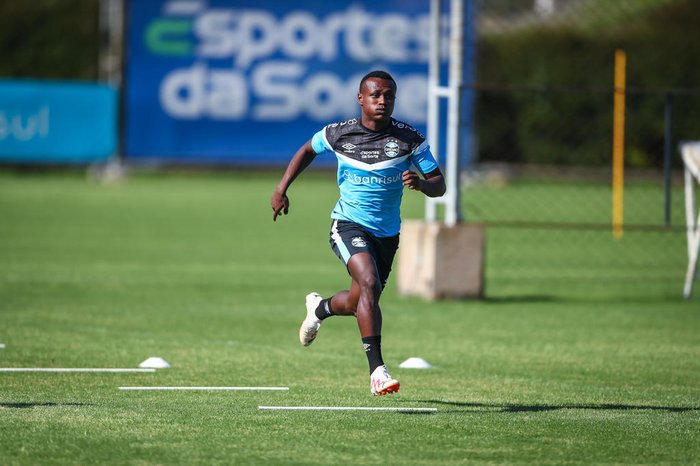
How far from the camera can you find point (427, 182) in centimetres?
842

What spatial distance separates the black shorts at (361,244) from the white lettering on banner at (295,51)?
2372 centimetres

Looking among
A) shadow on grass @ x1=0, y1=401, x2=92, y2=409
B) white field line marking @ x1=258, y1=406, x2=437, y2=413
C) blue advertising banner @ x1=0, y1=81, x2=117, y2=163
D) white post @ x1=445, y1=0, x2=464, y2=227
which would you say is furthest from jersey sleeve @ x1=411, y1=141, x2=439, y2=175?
blue advertising banner @ x1=0, y1=81, x2=117, y2=163

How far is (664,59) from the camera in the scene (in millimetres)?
36906

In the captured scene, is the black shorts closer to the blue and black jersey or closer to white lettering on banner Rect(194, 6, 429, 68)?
the blue and black jersey

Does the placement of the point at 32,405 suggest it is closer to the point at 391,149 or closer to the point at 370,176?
the point at 370,176

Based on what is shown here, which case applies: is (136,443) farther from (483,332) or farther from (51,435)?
(483,332)

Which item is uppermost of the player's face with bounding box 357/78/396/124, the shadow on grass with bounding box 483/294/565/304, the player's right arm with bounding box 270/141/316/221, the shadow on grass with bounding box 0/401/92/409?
the player's face with bounding box 357/78/396/124

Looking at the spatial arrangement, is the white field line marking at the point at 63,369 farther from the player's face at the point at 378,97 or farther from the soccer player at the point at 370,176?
the player's face at the point at 378,97

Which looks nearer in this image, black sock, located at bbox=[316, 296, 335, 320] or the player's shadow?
the player's shadow

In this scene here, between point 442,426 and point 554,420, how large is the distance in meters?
0.78

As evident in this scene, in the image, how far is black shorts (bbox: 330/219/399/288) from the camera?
337 inches

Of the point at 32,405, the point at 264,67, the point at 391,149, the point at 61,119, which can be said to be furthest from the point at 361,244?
the point at 61,119

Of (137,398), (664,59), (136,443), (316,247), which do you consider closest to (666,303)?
(316,247)

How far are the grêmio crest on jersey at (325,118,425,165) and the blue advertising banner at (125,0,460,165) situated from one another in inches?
931
